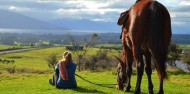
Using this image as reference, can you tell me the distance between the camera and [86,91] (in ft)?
49.3

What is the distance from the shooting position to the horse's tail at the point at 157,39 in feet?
31.2

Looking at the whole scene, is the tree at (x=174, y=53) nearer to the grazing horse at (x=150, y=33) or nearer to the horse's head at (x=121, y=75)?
the horse's head at (x=121, y=75)

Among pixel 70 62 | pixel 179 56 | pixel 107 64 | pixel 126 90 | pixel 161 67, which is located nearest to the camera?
pixel 161 67

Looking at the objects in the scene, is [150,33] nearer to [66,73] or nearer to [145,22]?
[145,22]

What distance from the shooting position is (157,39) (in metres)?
9.73

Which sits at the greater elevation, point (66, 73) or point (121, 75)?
point (121, 75)

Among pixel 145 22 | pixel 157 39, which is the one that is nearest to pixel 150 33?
pixel 157 39

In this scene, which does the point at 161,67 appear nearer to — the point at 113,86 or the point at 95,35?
the point at 113,86

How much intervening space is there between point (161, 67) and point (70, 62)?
23.7 ft

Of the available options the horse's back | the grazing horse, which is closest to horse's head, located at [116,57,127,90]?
the grazing horse

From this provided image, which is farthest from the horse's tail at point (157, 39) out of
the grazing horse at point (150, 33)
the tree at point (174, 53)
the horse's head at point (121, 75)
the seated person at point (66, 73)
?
the tree at point (174, 53)

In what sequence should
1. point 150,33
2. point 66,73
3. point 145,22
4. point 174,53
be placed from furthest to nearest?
point 174,53
point 66,73
point 145,22
point 150,33

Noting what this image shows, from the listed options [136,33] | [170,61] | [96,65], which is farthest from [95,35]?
[136,33]

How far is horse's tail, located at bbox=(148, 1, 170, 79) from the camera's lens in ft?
31.2
